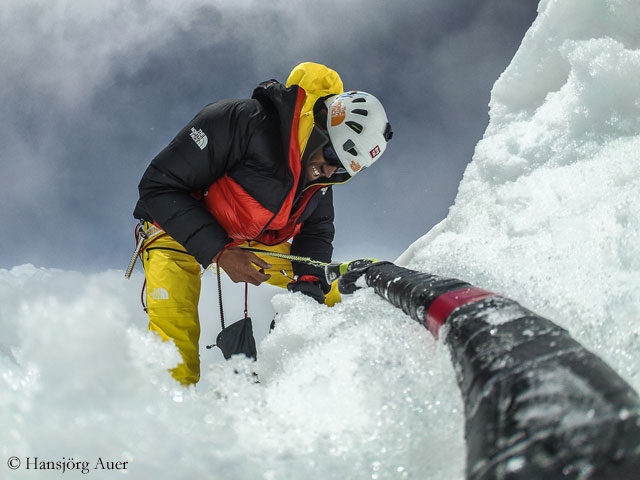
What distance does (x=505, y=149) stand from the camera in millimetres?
3160

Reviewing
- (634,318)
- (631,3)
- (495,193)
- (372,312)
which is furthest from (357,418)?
(631,3)

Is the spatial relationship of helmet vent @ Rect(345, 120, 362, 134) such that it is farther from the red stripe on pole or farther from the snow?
the red stripe on pole

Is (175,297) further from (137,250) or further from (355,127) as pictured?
(355,127)

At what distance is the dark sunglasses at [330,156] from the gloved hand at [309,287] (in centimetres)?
94

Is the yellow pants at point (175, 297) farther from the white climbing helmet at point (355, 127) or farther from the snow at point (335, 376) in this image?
the white climbing helmet at point (355, 127)

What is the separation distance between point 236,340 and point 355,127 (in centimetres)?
176

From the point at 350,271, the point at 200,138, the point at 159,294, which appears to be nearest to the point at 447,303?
the point at 350,271


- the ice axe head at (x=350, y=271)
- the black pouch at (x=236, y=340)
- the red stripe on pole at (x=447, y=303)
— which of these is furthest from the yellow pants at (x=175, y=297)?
the red stripe on pole at (x=447, y=303)

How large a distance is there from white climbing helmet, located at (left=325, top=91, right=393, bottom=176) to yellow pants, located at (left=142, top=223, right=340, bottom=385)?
55.0 inches

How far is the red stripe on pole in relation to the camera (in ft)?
3.45

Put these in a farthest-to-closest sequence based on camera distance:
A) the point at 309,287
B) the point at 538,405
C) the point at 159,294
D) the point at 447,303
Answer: the point at 309,287
the point at 159,294
the point at 447,303
the point at 538,405

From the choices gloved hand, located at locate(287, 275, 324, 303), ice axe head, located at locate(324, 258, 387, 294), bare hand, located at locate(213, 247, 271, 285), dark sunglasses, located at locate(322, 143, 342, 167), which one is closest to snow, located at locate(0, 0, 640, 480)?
ice axe head, located at locate(324, 258, 387, 294)

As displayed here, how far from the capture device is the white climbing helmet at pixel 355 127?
299cm

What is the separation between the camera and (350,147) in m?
3.03
